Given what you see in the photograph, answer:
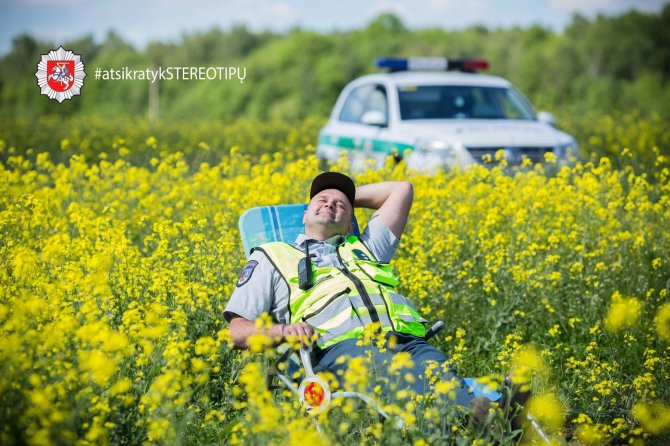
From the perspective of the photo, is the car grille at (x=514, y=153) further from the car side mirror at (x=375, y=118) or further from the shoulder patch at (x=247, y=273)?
the shoulder patch at (x=247, y=273)

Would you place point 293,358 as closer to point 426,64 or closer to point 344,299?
point 344,299

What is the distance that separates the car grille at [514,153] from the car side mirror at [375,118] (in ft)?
3.62

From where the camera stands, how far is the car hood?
A: 833 cm

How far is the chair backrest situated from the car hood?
155 inches

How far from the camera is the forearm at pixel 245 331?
11.4 feet

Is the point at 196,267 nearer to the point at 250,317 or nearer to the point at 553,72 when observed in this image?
the point at 250,317

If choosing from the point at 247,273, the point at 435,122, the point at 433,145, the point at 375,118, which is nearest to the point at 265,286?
the point at 247,273

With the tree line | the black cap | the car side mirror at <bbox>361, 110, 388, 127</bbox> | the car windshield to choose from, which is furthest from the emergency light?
the tree line

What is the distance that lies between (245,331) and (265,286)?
32 cm

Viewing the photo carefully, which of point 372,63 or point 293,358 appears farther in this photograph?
point 372,63

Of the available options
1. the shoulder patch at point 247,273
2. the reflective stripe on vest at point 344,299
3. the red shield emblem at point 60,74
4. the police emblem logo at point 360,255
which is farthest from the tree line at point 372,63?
the shoulder patch at point 247,273

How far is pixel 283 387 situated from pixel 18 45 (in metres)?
56.3

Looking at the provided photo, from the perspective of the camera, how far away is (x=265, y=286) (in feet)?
12.6

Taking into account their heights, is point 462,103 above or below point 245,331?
above
